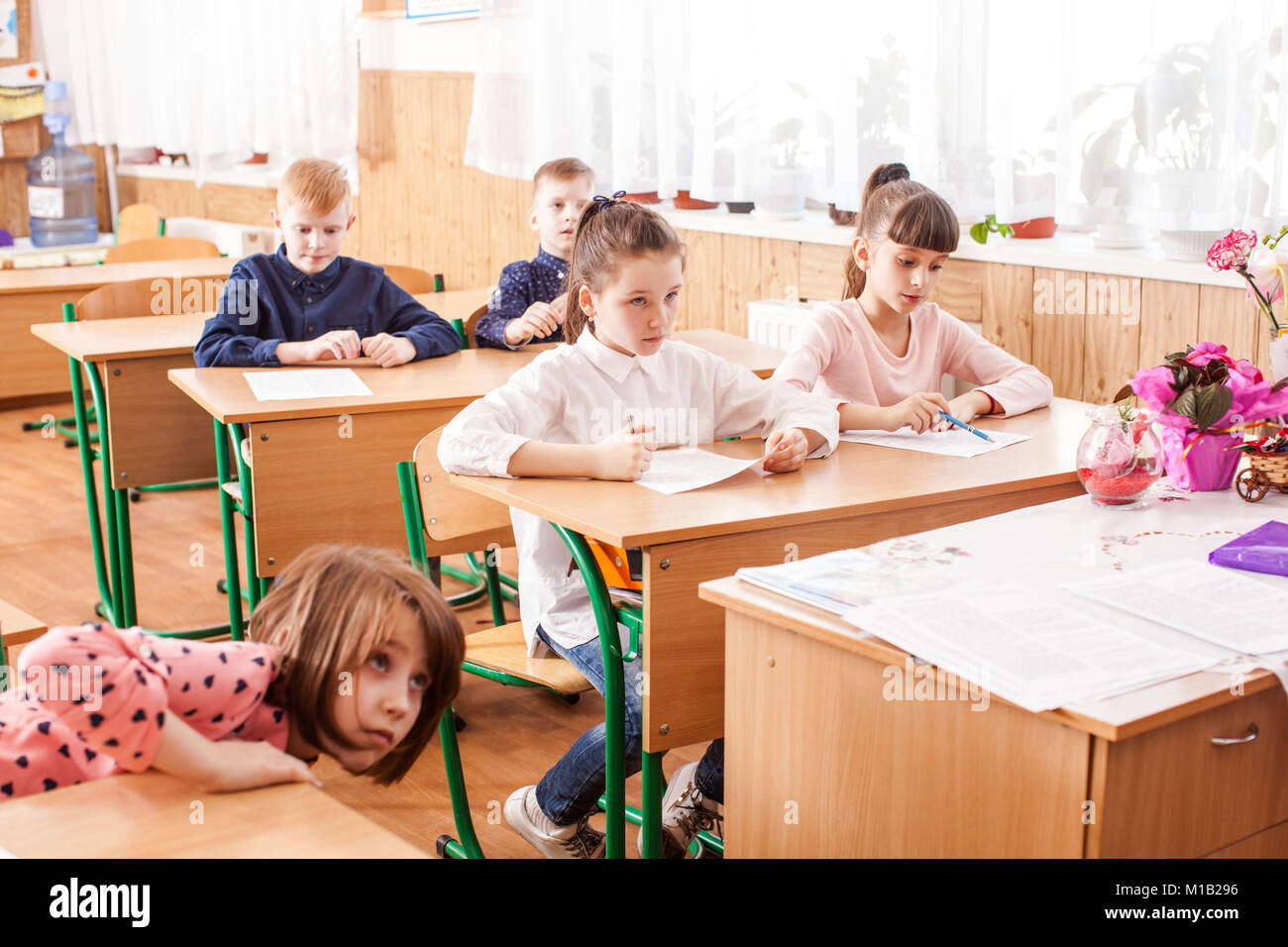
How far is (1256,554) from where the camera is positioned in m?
1.53

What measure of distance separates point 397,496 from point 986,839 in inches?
64.1

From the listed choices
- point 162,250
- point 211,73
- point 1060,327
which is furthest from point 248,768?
point 211,73

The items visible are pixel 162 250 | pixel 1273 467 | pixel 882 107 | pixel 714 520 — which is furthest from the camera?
pixel 162 250

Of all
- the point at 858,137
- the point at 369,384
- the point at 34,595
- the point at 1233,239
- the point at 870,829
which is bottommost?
the point at 34,595

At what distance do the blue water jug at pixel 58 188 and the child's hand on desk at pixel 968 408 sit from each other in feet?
17.5

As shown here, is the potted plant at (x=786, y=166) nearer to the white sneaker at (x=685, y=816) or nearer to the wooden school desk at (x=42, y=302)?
the wooden school desk at (x=42, y=302)

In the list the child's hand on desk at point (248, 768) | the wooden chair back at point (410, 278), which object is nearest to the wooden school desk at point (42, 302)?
the wooden chair back at point (410, 278)

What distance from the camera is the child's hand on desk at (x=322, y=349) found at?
2.90 m

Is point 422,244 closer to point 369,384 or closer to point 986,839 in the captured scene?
point 369,384

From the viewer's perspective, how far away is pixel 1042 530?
1.67 metres

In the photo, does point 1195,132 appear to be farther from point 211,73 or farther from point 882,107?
point 211,73

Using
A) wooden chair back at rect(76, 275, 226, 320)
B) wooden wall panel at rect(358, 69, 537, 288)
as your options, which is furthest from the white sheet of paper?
wooden wall panel at rect(358, 69, 537, 288)

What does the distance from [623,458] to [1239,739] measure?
2.87 ft
